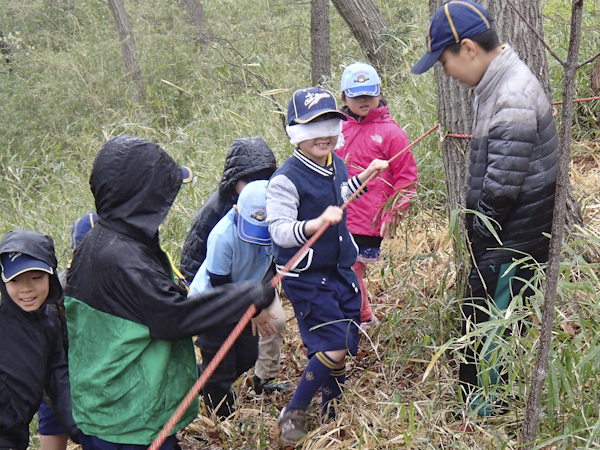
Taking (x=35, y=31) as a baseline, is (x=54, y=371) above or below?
below

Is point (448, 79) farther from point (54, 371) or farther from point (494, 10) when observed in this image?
point (54, 371)

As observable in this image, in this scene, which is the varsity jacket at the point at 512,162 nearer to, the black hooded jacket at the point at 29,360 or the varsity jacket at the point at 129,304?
the varsity jacket at the point at 129,304

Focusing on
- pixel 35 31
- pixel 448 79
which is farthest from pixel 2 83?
pixel 448 79

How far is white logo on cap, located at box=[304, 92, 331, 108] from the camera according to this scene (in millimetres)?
3068

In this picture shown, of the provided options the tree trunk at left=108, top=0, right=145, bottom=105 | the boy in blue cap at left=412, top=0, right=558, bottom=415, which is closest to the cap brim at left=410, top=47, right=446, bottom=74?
the boy in blue cap at left=412, top=0, right=558, bottom=415

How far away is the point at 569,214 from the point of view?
11.7 ft

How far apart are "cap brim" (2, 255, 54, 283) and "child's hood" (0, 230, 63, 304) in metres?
0.03

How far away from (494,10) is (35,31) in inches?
523

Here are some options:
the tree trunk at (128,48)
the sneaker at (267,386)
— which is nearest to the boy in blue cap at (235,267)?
the sneaker at (267,386)

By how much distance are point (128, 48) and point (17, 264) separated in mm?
8847

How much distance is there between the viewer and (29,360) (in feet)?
9.43

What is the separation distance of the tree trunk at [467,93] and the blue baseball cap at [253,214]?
106 cm

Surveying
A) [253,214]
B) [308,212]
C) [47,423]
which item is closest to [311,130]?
[308,212]

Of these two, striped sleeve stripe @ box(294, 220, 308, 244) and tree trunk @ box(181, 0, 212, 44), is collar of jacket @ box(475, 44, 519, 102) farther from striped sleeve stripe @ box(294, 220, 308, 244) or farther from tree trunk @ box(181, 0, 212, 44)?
tree trunk @ box(181, 0, 212, 44)
